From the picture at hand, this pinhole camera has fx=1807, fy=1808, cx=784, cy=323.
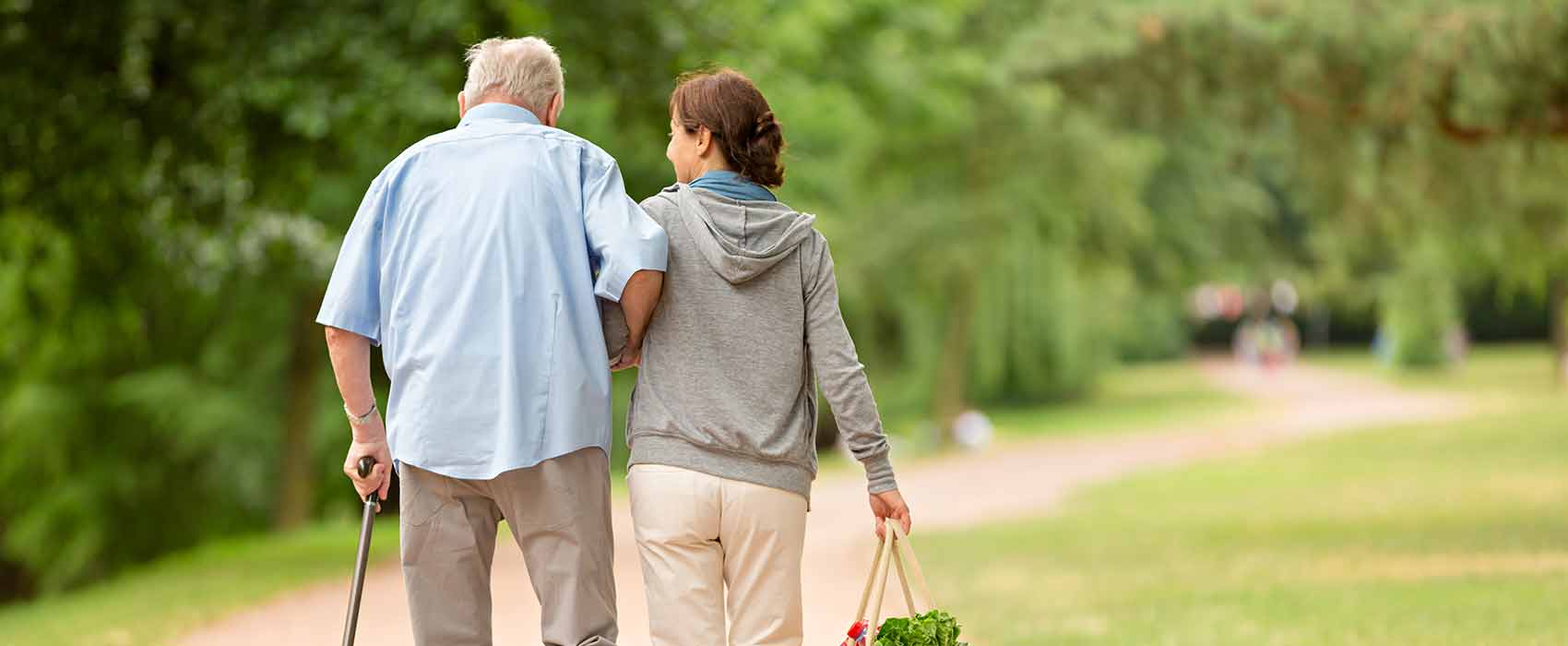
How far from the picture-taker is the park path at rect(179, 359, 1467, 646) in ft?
29.0

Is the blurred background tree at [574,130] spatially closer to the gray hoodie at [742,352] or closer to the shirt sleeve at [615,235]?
the shirt sleeve at [615,235]

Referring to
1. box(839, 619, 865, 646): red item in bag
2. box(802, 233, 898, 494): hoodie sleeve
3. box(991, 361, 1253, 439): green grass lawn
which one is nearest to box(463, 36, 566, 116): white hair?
box(802, 233, 898, 494): hoodie sleeve

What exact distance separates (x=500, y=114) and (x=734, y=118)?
0.50 metres

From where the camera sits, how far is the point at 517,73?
374cm

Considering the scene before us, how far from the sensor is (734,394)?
3.54m

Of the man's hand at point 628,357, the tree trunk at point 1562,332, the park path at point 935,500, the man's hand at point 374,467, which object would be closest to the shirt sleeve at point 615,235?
the man's hand at point 628,357

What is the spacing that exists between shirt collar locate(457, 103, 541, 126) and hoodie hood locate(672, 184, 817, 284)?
15.6 inches

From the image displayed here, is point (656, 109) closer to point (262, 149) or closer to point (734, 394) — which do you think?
point (262, 149)

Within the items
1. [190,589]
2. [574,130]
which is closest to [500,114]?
[574,130]

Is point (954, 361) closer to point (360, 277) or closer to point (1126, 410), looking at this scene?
point (1126, 410)

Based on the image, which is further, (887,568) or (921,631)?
(887,568)

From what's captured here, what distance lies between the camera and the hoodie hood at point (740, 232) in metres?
3.53

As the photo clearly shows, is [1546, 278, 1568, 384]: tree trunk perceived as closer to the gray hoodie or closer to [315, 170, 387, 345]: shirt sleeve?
the gray hoodie

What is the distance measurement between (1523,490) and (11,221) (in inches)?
493
